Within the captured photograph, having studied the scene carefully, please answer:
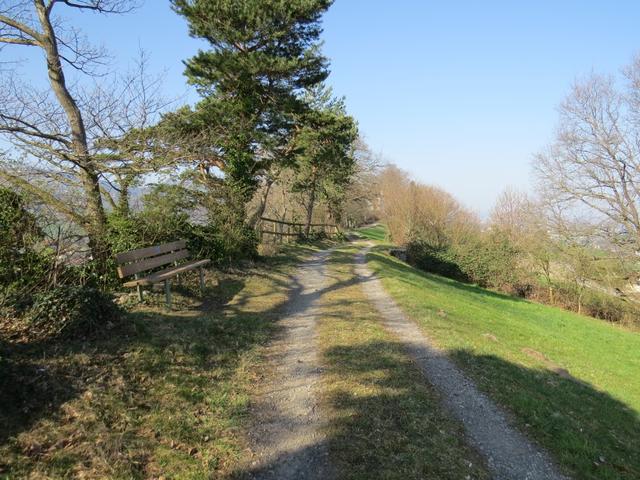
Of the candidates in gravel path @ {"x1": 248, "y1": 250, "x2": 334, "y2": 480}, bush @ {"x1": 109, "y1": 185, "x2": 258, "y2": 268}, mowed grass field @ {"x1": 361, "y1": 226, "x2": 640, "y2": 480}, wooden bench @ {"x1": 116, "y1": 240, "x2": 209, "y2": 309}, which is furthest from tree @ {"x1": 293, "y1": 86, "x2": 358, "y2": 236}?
gravel path @ {"x1": 248, "y1": 250, "x2": 334, "y2": 480}

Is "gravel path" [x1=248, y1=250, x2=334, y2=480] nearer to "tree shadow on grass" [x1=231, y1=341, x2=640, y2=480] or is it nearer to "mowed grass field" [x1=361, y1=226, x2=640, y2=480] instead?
"tree shadow on grass" [x1=231, y1=341, x2=640, y2=480]

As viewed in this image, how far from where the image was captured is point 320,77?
16.9 m

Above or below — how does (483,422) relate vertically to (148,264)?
below

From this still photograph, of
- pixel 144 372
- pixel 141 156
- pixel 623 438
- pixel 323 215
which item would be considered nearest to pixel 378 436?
pixel 144 372

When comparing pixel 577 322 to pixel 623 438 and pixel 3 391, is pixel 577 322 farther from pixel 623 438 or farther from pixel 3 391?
pixel 3 391

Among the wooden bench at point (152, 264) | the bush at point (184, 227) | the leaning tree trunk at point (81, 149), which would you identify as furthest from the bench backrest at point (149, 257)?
the leaning tree trunk at point (81, 149)

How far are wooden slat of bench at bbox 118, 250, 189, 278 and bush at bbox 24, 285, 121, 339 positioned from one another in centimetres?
142

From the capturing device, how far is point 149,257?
326 inches

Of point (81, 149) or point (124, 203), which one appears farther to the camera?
point (124, 203)

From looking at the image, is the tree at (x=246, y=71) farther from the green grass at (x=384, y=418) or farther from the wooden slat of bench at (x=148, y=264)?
the green grass at (x=384, y=418)

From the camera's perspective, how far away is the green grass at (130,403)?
11.2 feet

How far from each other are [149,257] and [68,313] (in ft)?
10.8

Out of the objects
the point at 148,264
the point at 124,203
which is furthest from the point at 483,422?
the point at 124,203

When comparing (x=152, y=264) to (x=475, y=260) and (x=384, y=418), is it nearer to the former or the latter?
(x=384, y=418)
